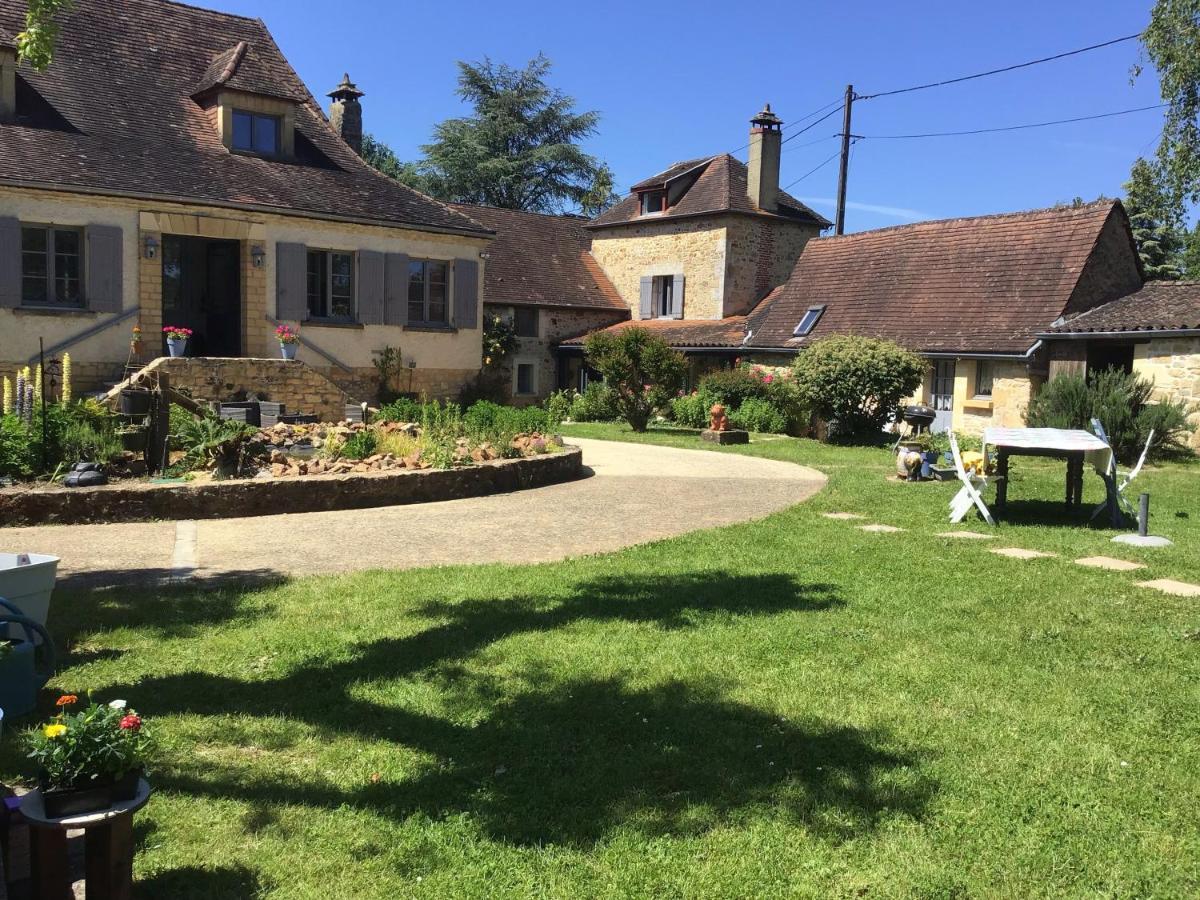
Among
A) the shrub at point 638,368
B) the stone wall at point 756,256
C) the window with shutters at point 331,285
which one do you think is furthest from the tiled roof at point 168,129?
the stone wall at point 756,256

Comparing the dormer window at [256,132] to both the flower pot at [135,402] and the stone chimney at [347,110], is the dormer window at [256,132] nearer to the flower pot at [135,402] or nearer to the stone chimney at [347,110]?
the stone chimney at [347,110]

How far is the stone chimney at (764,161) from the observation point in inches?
1152

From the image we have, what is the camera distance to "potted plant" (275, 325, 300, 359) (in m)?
17.8

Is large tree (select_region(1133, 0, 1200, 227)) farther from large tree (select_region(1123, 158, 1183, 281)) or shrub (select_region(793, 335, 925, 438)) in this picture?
large tree (select_region(1123, 158, 1183, 281))

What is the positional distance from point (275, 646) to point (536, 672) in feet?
5.15

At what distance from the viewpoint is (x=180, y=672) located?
496 centimetres

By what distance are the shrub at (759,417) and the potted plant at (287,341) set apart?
33.1ft

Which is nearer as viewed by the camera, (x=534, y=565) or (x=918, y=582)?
(x=918, y=582)

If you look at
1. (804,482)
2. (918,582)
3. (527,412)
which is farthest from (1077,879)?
(527,412)

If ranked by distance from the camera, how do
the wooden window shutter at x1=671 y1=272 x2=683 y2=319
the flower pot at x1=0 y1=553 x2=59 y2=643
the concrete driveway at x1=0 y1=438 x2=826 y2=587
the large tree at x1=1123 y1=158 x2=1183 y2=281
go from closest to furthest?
the flower pot at x1=0 y1=553 x2=59 y2=643, the concrete driveway at x1=0 y1=438 x2=826 y2=587, the wooden window shutter at x1=671 y1=272 x2=683 y2=319, the large tree at x1=1123 y1=158 x2=1183 y2=281

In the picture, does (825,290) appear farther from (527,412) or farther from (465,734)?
(465,734)

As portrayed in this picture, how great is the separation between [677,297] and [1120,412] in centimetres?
1606

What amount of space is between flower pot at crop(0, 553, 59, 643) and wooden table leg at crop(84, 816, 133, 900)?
7.14ft

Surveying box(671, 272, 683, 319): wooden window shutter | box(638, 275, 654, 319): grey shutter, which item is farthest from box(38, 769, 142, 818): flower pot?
box(638, 275, 654, 319): grey shutter
